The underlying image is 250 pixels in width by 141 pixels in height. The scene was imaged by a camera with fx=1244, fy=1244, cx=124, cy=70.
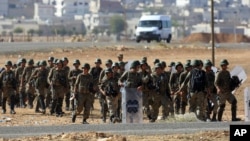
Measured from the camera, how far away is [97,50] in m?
59.7

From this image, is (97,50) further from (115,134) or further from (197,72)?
(115,134)

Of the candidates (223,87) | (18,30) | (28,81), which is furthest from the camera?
(18,30)

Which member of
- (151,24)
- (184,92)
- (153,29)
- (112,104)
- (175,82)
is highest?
(151,24)

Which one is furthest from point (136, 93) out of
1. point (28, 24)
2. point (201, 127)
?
point (28, 24)

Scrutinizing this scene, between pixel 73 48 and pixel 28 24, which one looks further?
pixel 28 24

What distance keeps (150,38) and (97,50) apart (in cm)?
1395

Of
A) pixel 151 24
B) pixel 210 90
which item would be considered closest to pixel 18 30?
pixel 151 24

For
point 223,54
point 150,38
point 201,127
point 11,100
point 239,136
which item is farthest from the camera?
point 150,38

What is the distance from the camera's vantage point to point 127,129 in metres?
25.9

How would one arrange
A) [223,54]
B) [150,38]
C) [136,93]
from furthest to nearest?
1. [150,38]
2. [223,54]
3. [136,93]

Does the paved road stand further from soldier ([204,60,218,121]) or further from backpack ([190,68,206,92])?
soldier ([204,60,218,121])

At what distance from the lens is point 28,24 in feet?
577

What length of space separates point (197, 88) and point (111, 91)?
2088 millimetres

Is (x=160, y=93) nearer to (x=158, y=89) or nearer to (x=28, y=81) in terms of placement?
(x=158, y=89)
